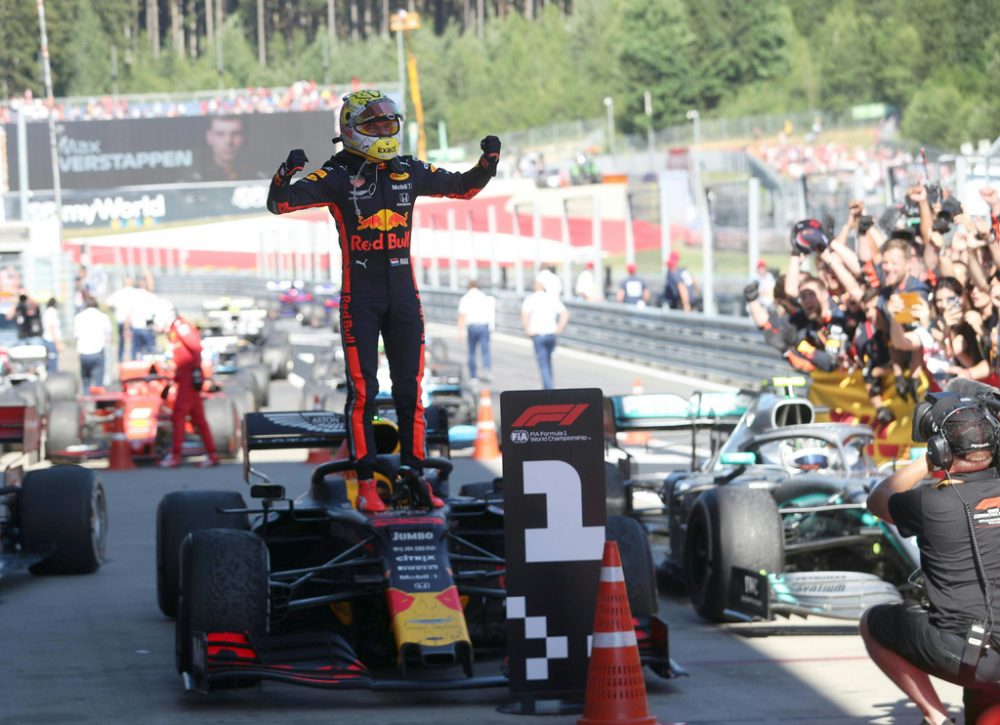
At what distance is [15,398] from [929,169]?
9241 mm

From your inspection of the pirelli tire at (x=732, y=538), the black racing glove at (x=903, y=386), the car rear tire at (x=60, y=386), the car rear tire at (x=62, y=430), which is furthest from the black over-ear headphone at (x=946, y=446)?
the car rear tire at (x=60, y=386)

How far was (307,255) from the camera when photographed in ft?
167

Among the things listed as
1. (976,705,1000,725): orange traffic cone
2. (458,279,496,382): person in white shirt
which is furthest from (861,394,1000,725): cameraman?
(458,279,496,382): person in white shirt

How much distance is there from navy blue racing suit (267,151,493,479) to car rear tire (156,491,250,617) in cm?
116

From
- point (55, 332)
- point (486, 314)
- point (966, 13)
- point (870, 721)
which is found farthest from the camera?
point (966, 13)

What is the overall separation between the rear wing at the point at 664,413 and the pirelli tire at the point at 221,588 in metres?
4.87

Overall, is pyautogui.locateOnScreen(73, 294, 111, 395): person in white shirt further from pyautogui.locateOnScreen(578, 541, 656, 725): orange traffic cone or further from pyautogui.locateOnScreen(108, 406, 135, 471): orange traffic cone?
pyautogui.locateOnScreen(578, 541, 656, 725): orange traffic cone

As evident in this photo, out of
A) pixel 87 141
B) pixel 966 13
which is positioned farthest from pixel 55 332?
pixel 966 13

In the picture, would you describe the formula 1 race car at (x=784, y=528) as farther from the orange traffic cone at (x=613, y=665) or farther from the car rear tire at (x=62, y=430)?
the car rear tire at (x=62, y=430)

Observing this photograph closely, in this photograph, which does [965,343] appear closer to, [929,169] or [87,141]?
[929,169]

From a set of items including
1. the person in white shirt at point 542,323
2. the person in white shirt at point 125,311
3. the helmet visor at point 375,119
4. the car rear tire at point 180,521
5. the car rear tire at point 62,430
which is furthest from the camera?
the person in white shirt at point 125,311

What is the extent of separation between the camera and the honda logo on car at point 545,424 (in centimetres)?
677

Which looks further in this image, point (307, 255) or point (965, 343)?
point (307, 255)

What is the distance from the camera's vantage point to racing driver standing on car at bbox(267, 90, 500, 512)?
8.12 metres
